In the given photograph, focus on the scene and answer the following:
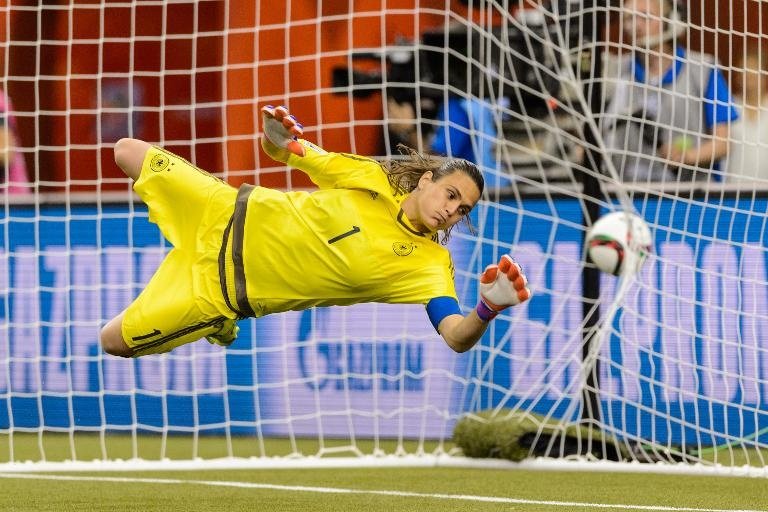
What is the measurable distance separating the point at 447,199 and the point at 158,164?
1.44m

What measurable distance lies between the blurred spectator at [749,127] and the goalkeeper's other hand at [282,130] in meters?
3.43

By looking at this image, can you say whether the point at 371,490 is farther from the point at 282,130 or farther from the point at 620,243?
the point at 620,243

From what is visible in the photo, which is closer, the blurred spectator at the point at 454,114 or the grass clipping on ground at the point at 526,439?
the grass clipping on ground at the point at 526,439

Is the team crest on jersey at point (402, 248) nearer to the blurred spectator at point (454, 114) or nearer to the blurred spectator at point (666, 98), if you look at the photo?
the blurred spectator at point (666, 98)

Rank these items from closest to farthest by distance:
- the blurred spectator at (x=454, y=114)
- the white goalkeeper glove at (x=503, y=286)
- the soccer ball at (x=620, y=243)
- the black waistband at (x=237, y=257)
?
the white goalkeeper glove at (x=503, y=286)
the black waistband at (x=237, y=257)
the soccer ball at (x=620, y=243)
the blurred spectator at (x=454, y=114)

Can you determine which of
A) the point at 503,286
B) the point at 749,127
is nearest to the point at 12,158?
the point at 749,127

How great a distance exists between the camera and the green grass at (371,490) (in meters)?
6.30

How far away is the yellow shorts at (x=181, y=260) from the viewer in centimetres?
629

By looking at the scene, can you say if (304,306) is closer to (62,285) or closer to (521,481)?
Result: (521,481)

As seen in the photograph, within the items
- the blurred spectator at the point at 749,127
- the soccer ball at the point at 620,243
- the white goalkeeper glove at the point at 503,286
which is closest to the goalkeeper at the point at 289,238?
the white goalkeeper glove at the point at 503,286

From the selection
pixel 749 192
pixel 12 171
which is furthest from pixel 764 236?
pixel 12 171

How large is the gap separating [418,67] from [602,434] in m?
2.45

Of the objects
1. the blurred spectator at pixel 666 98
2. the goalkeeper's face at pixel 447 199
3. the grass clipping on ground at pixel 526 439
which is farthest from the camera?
the blurred spectator at pixel 666 98

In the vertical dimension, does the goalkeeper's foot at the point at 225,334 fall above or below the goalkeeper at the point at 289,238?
below
